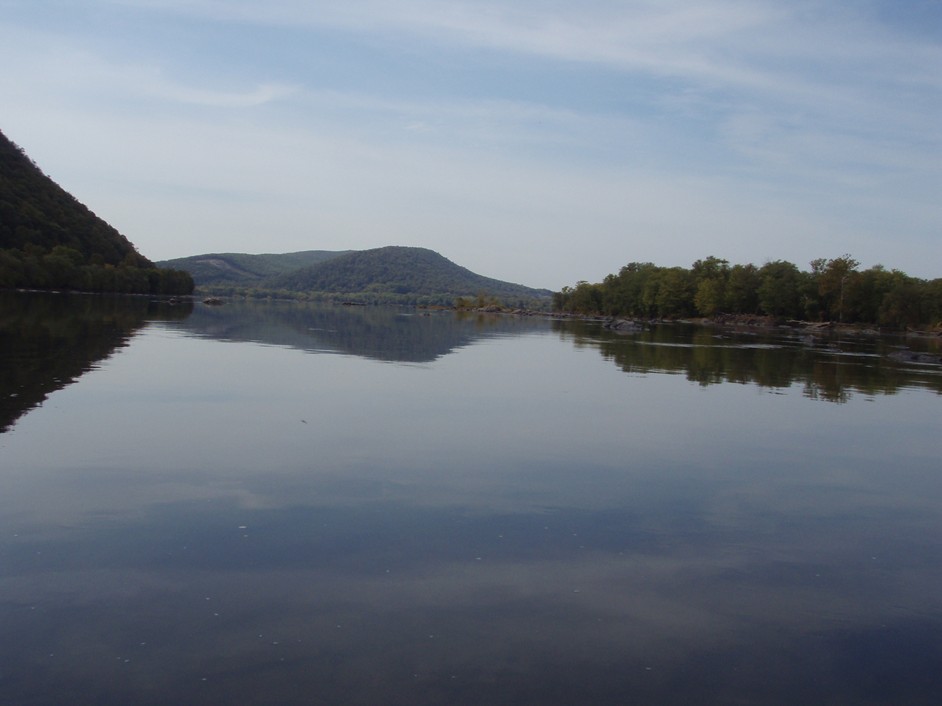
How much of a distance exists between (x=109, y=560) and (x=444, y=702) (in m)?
4.09

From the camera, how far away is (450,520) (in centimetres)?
981

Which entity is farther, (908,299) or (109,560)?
(908,299)

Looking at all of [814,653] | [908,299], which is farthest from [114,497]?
[908,299]

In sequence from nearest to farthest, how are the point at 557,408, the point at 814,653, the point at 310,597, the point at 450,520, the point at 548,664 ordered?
the point at 548,664, the point at 814,653, the point at 310,597, the point at 450,520, the point at 557,408

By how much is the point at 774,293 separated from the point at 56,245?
11240 centimetres

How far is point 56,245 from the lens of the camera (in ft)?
405

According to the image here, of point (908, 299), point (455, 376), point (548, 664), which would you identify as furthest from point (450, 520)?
point (908, 299)

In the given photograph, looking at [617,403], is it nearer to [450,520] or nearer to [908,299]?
[450,520]

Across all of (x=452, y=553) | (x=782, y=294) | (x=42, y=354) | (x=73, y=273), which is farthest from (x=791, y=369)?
(x=73, y=273)

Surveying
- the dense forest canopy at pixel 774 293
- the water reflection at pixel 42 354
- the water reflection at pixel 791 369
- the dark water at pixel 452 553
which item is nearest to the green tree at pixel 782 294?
the dense forest canopy at pixel 774 293

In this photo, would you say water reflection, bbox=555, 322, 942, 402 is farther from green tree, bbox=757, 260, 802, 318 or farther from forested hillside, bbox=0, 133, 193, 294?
forested hillside, bbox=0, 133, 193, 294

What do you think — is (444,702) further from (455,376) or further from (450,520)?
(455,376)

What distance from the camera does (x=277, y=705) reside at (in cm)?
548

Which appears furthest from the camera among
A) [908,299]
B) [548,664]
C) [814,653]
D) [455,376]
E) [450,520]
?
[908,299]
